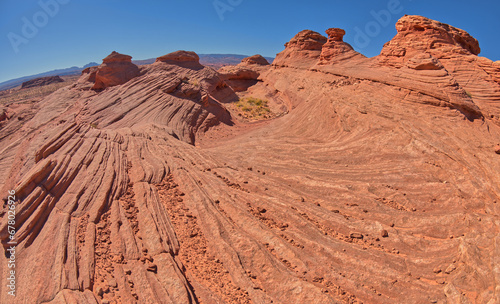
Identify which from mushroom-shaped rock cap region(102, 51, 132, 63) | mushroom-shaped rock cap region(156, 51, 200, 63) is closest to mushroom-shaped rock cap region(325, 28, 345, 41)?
mushroom-shaped rock cap region(156, 51, 200, 63)

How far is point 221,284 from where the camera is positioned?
5.14 meters

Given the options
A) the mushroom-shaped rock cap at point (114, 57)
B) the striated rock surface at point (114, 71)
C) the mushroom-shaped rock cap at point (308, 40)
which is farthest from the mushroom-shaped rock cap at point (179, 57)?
the mushroom-shaped rock cap at point (308, 40)

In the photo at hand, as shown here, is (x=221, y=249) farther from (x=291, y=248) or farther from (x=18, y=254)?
(x=18, y=254)

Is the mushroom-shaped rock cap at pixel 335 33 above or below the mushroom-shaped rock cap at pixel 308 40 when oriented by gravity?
below

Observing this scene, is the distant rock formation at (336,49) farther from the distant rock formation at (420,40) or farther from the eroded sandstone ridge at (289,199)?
the eroded sandstone ridge at (289,199)

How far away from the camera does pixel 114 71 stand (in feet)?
64.9

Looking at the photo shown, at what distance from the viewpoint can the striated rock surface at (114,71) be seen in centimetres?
1952

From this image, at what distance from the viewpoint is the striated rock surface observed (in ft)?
64.0

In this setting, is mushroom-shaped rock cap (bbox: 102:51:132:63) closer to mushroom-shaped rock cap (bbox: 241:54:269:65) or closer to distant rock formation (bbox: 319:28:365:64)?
distant rock formation (bbox: 319:28:365:64)

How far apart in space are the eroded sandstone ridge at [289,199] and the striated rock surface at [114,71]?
16.0 ft

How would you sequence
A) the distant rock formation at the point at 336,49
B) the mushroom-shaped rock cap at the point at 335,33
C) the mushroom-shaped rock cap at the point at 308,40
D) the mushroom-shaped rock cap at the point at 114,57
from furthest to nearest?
the mushroom-shaped rock cap at the point at 308,40
the mushroom-shaped rock cap at the point at 335,33
the distant rock formation at the point at 336,49
the mushroom-shaped rock cap at the point at 114,57

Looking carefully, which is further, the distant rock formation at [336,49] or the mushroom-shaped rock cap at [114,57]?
the distant rock formation at [336,49]

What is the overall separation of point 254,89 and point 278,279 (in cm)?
2568

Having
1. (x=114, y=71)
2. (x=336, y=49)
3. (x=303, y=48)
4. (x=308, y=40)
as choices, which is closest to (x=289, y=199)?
(x=336, y=49)
